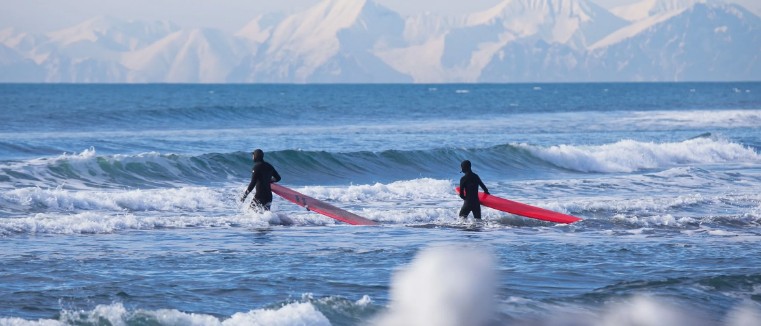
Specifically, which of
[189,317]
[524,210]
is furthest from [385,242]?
[189,317]

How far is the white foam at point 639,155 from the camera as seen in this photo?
30.2 meters

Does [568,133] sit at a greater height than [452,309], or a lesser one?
greater

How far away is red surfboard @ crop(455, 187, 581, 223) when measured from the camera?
17.3 meters

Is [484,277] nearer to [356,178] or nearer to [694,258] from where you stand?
[694,258]

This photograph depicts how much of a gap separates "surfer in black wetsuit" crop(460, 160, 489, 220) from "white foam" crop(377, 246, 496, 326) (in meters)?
5.81

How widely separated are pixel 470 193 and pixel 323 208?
2488mm

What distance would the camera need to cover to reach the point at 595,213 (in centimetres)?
1894

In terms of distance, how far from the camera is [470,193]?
17281 millimetres

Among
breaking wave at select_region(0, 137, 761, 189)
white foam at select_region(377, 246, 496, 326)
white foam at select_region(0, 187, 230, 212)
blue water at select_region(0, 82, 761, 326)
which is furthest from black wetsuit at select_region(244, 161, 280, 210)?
breaking wave at select_region(0, 137, 761, 189)

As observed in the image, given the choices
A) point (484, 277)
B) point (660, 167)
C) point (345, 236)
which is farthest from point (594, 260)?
point (660, 167)

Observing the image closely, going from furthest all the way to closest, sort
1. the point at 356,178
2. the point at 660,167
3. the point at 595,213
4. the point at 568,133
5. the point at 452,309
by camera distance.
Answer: the point at 568,133
the point at 660,167
the point at 356,178
the point at 595,213
the point at 452,309

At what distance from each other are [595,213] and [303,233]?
19.1ft

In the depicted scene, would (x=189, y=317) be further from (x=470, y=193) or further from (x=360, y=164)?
(x=360, y=164)

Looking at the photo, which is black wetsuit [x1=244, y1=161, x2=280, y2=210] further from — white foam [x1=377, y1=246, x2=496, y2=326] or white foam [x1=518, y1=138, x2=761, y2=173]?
white foam [x1=518, y1=138, x2=761, y2=173]
